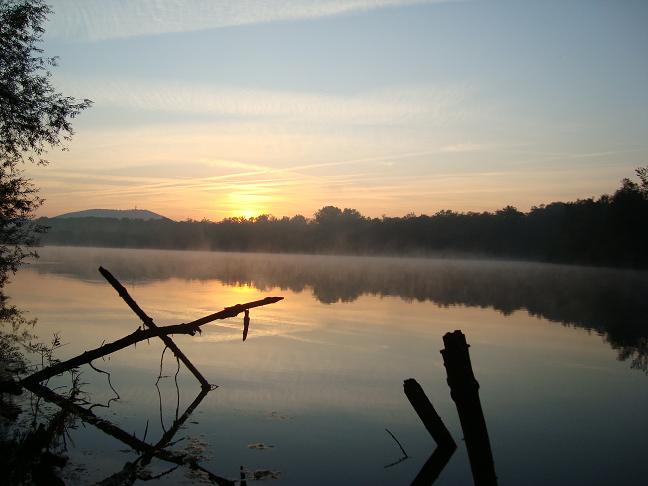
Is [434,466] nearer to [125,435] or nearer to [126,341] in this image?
[125,435]

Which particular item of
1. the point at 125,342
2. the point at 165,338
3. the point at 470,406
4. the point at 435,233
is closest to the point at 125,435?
the point at 125,342

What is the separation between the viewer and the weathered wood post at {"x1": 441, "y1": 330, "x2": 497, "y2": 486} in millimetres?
7027

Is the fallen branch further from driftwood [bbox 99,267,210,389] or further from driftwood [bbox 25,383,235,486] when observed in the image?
driftwood [bbox 99,267,210,389]

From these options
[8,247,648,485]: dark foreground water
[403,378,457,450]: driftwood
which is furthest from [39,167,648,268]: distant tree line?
[403,378,457,450]: driftwood

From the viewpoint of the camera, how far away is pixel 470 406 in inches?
277

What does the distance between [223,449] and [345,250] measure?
5761 inches

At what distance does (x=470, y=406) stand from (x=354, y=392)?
5.97m

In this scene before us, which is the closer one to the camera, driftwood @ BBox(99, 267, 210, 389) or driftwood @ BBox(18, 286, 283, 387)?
driftwood @ BBox(18, 286, 283, 387)

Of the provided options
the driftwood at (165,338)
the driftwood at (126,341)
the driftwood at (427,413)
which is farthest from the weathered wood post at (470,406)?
the driftwood at (165,338)

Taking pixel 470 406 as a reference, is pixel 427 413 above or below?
below

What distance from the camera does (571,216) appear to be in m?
94.7

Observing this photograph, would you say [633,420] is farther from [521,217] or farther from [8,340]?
[521,217]

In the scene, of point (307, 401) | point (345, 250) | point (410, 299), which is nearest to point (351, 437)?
point (307, 401)

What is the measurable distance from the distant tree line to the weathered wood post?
80073 mm
